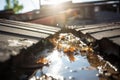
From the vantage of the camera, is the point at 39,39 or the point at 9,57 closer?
the point at 9,57

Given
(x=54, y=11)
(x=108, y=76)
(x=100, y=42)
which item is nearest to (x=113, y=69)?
(x=108, y=76)

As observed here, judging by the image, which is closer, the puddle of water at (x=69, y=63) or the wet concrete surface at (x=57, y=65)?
the wet concrete surface at (x=57, y=65)

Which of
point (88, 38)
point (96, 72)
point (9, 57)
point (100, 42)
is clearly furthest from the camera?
point (88, 38)

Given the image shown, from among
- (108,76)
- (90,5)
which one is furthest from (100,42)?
(90,5)

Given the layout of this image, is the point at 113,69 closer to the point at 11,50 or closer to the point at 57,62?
the point at 57,62

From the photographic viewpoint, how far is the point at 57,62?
4.20m

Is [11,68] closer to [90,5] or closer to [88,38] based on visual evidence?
[88,38]

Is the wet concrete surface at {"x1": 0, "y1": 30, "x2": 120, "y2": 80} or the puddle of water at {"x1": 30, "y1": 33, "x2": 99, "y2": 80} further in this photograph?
the puddle of water at {"x1": 30, "y1": 33, "x2": 99, "y2": 80}

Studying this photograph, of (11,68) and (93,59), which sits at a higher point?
(11,68)

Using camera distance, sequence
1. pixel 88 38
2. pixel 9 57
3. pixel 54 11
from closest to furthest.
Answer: pixel 9 57
pixel 88 38
pixel 54 11

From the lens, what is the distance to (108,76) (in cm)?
345

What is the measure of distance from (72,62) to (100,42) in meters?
0.98

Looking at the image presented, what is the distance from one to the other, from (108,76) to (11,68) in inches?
67.2

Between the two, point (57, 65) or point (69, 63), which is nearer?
point (57, 65)
